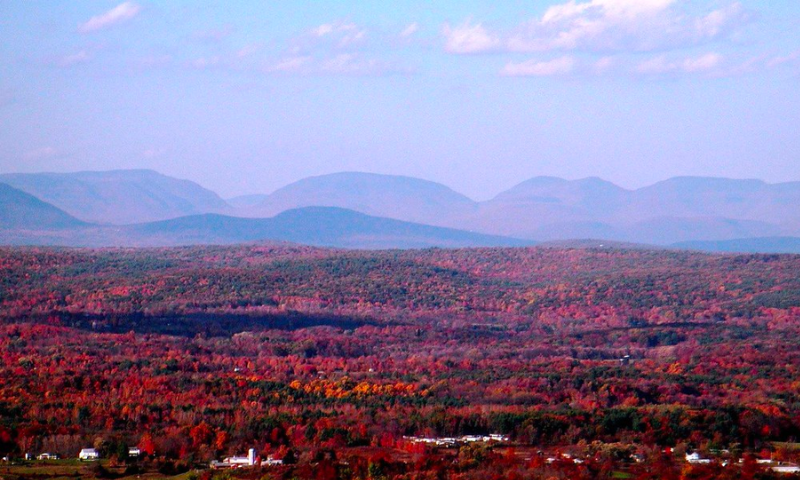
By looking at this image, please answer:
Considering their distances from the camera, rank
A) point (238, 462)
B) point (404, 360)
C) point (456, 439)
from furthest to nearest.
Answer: point (404, 360) < point (456, 439) < point (238, 462)

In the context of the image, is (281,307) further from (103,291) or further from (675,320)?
(675,320)

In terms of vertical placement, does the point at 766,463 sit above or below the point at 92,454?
above

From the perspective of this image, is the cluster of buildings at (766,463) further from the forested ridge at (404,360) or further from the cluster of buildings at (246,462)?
the cluster of buildings at (246,462)

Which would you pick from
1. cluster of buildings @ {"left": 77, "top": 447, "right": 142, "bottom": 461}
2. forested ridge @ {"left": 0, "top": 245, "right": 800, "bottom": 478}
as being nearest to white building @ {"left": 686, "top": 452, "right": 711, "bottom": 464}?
forested ridge @ {"left": 0, "top": 245, "right": 800, "bottom": 478}

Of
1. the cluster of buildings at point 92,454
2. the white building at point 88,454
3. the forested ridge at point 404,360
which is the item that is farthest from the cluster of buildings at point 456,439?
the white building at point 88,454

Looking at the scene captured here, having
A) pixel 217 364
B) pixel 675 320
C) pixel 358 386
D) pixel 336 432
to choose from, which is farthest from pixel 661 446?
pixel 675 320

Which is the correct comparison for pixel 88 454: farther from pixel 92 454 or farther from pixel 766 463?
pixel 766 463

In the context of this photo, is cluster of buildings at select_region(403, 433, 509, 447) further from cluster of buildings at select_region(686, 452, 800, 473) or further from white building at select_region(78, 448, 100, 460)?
white building at select_region(78, 448, 100, 460)

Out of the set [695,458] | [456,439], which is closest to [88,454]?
[456,439]

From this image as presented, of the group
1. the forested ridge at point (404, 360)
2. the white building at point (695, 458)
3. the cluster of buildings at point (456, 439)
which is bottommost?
the cluster of buildings at point (456, 439)
